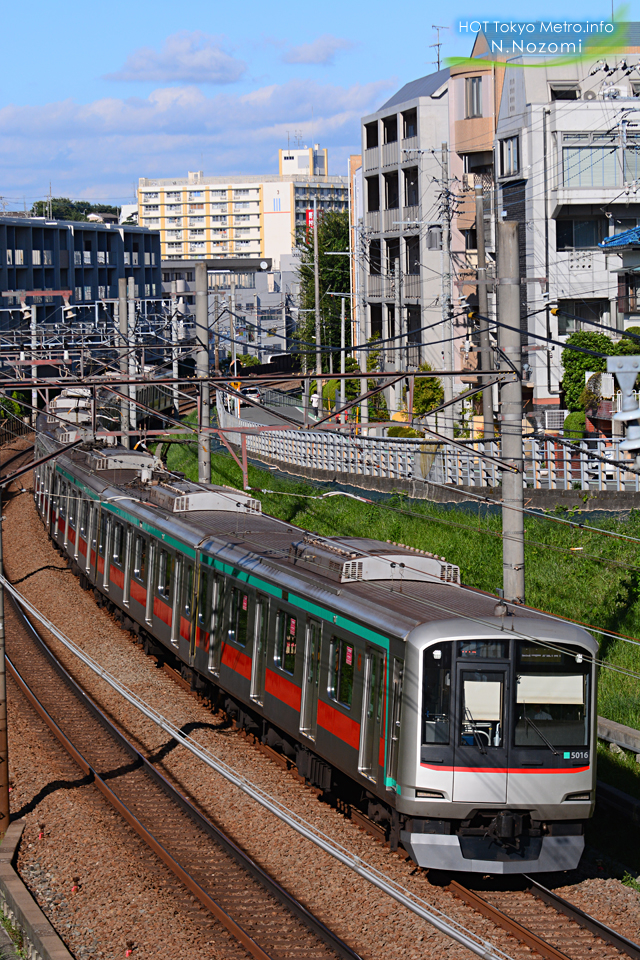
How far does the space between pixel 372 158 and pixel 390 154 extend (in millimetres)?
1664

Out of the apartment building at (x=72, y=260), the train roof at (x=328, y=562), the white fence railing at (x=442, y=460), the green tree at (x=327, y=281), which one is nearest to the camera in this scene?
the train roof at (x=328, y=562)

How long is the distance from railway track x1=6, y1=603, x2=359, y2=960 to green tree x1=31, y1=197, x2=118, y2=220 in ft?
312

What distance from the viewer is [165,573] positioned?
1565 centimetres

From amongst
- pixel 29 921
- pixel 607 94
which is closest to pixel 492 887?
pixel 29 921

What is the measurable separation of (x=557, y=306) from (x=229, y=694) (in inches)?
832

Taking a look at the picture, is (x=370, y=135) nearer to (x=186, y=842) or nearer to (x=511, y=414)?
(x=511, y=414)

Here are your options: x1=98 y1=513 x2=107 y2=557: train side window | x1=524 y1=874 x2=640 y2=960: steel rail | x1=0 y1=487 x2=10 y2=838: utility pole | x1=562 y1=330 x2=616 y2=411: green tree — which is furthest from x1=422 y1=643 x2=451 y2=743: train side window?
x1=562 y1=330 x2=616 y2=411: green tree

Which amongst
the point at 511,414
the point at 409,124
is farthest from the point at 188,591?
the point at 409,124

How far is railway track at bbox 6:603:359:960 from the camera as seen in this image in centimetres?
819

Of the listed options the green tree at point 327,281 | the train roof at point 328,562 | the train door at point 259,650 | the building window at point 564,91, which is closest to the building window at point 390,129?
the building window at point 564,91

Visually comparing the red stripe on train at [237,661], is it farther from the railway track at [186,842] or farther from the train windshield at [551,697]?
the train windshield at [551,697]

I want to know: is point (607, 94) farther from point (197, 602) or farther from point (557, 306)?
point (197, 602)

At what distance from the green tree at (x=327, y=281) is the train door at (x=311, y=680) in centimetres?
4569

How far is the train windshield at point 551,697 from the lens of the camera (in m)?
8.77
